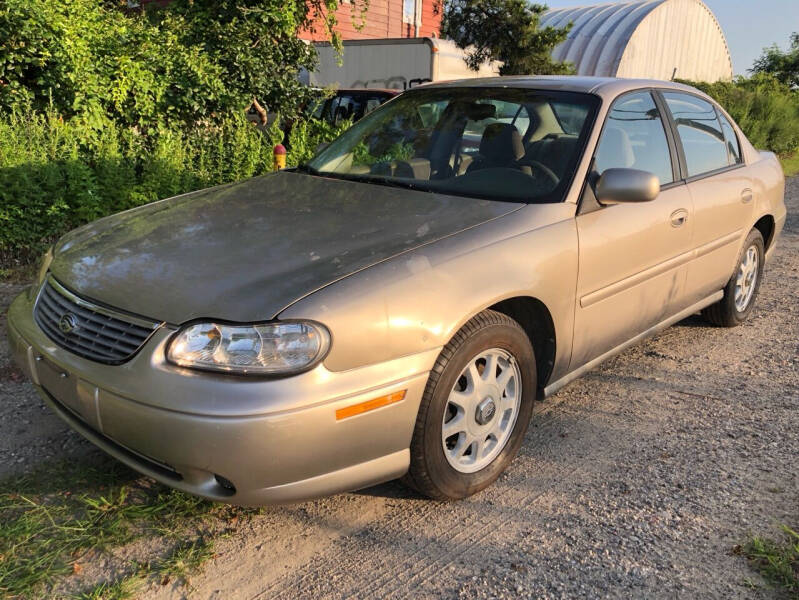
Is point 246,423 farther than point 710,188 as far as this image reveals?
No

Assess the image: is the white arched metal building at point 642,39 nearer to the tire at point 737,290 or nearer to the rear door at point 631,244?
the tire at point 737,290

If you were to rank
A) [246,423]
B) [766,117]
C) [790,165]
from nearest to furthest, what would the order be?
[246,423] < [790,165] < [766,117]

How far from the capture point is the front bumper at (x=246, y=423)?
2164 mm

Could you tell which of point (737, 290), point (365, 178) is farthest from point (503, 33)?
point (365, 178)

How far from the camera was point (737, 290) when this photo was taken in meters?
4.82

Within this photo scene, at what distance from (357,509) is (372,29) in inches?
877

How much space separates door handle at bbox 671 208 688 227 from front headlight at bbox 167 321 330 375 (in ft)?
7.54

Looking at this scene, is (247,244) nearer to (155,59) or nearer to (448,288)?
(448,288)

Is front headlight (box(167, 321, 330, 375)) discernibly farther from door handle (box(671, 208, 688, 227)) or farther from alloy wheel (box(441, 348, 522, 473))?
door handle (box(671, 208, 688, 227))

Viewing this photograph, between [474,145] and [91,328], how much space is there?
210cm

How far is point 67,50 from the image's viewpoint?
595cm

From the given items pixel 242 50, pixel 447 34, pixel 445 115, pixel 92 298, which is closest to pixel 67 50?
pixel 242 50

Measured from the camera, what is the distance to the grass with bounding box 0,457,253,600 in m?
2.28

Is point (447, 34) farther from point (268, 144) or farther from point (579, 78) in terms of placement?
point (579, 78)
